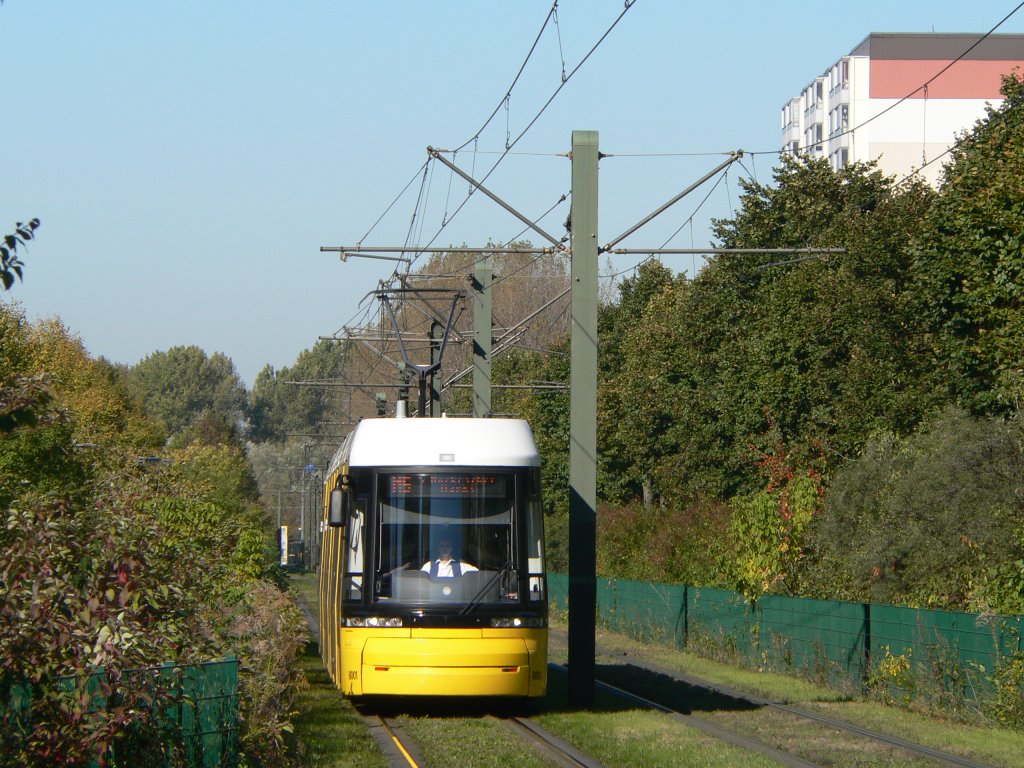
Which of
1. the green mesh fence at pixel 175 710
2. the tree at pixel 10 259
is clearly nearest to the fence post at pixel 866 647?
the green mesh fence at pixel 175 710

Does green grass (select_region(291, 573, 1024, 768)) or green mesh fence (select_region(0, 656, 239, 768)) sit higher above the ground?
green mesh fence (select_region(0, 656, 239, 768))

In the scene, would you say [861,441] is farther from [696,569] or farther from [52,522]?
[52,522]

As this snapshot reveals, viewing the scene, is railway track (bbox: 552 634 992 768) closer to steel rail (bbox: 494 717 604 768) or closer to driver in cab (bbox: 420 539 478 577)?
steel rail (bbox: 494 717 604 768)

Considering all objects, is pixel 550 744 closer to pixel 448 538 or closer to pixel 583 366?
pixel 448 538

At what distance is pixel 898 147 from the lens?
90938mm

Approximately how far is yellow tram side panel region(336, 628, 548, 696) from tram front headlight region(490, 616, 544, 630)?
42 millimetres

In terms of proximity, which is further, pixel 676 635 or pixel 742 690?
pixel 676 635

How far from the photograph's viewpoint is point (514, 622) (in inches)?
587

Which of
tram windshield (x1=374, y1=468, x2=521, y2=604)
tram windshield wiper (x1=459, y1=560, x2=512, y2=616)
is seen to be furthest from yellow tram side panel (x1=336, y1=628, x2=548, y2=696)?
tram windshield (x1=374, y1=468, x2=521, y2=604)

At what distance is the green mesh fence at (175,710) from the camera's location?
7.39 meters

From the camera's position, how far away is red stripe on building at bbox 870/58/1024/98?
289 ft

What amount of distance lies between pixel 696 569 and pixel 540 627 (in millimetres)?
17386

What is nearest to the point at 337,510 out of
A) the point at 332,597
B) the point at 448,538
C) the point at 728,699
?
the point at 448,538

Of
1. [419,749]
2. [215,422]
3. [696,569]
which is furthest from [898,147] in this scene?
[419,749]
